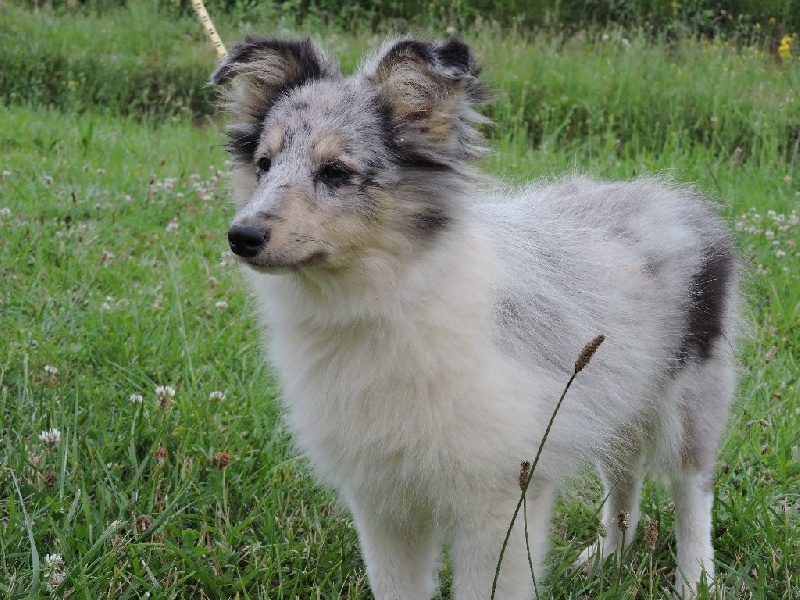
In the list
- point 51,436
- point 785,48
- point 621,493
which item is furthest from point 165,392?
point 785,48

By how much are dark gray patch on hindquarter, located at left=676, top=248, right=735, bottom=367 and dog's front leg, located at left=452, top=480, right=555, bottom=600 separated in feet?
3.07

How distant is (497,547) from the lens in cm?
272

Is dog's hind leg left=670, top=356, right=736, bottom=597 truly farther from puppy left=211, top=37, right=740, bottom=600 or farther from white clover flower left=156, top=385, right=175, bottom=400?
white clover flower left=156, top=385, right=175, bottom=400

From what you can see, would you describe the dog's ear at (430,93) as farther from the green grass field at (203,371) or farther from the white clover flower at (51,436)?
the white clover flower at (51,436)

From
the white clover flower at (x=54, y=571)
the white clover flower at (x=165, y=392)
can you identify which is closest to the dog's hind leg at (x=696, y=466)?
the white clover flower at (x=165, y=392)

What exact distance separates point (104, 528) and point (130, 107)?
7134 mm

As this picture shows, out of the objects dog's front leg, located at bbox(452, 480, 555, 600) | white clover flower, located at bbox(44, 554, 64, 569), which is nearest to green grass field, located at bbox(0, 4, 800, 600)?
white clover flower, located at bbox(44, 554, 64, 569)

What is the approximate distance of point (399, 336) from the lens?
9.09ft

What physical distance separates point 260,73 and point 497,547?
1761 millimetres

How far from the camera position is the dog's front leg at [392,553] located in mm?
3064

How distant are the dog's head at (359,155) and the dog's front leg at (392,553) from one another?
3.06ft

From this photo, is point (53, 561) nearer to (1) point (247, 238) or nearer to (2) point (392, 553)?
(2) point (392, 553)

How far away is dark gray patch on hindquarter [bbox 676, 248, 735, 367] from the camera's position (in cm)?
340

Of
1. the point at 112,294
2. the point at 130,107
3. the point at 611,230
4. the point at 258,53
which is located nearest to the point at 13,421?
the point at 112,294
